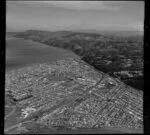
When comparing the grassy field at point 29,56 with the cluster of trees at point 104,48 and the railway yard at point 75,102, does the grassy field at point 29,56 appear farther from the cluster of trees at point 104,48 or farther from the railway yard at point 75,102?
the railway yard at point 75,102

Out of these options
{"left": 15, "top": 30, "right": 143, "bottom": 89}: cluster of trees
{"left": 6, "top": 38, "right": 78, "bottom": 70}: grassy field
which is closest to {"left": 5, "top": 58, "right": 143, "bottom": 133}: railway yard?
{"left": 15, "top": 30, "right": 143, "bottom": 89}: cluster of trees

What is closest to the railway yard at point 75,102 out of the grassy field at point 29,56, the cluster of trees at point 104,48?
the cluster of trees at point 104,48

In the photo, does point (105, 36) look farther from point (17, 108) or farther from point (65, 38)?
point (17, 108)

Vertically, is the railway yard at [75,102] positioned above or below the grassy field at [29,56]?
below

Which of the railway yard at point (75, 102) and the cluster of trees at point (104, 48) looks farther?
the cluster of trees at point (104, 48)
